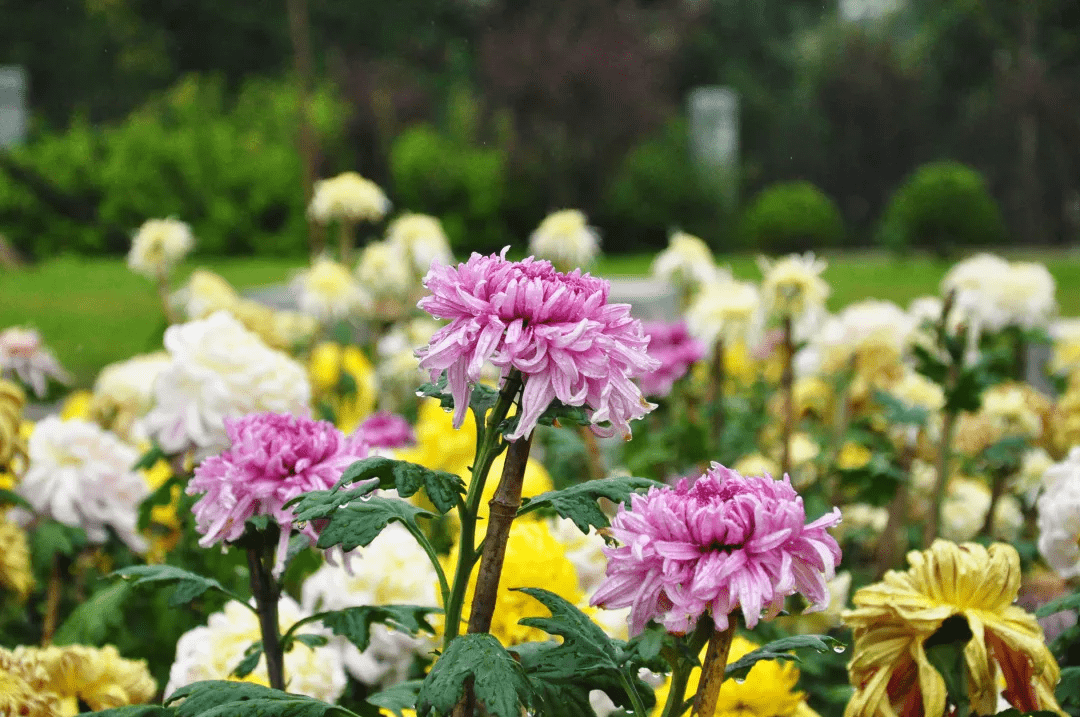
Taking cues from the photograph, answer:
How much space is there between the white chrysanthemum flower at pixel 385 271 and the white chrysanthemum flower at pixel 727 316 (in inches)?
52.8

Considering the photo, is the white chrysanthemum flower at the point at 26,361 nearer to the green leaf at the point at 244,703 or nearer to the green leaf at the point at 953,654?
the green leaf at the point at 244,703

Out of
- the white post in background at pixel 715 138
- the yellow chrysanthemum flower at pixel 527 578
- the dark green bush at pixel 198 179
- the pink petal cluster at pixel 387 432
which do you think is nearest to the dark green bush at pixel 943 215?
the white post in background at pixel 715 138

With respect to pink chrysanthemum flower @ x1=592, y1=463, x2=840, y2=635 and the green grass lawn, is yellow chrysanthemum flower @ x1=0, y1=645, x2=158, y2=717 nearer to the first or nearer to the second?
pink chrysanthemum flower @ x1=592, y1=463, x2=840, y2=635

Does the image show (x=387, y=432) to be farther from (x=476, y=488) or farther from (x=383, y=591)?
(x=476, y=488)

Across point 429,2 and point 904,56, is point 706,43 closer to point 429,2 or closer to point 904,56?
point 904,56

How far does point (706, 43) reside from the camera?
92.9ft

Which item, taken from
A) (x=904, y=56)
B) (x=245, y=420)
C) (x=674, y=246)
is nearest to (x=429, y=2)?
(x=904, y=56)

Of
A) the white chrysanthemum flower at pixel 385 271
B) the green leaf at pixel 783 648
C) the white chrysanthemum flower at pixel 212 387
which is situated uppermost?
the white chrysanthemum flower at pixel 385 271

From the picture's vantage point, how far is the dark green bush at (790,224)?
17047 mm

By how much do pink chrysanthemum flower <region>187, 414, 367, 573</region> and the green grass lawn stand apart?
2.56m

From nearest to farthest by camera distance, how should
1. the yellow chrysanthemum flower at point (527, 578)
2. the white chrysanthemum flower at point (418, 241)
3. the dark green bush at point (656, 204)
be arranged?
1. the yellow chrysanthemum flower at point (527, 578)
2. the white chrysanthemum flower at point (418, 241)
3. the dark green bush at point (656, 204)

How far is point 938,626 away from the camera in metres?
1.05

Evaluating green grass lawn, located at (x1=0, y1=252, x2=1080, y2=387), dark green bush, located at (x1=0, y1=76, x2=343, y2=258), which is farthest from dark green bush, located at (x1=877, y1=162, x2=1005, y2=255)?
dark green bush, located at (x1=0, y1=76, x2=343, y2=258)

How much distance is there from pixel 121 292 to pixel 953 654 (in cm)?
978
